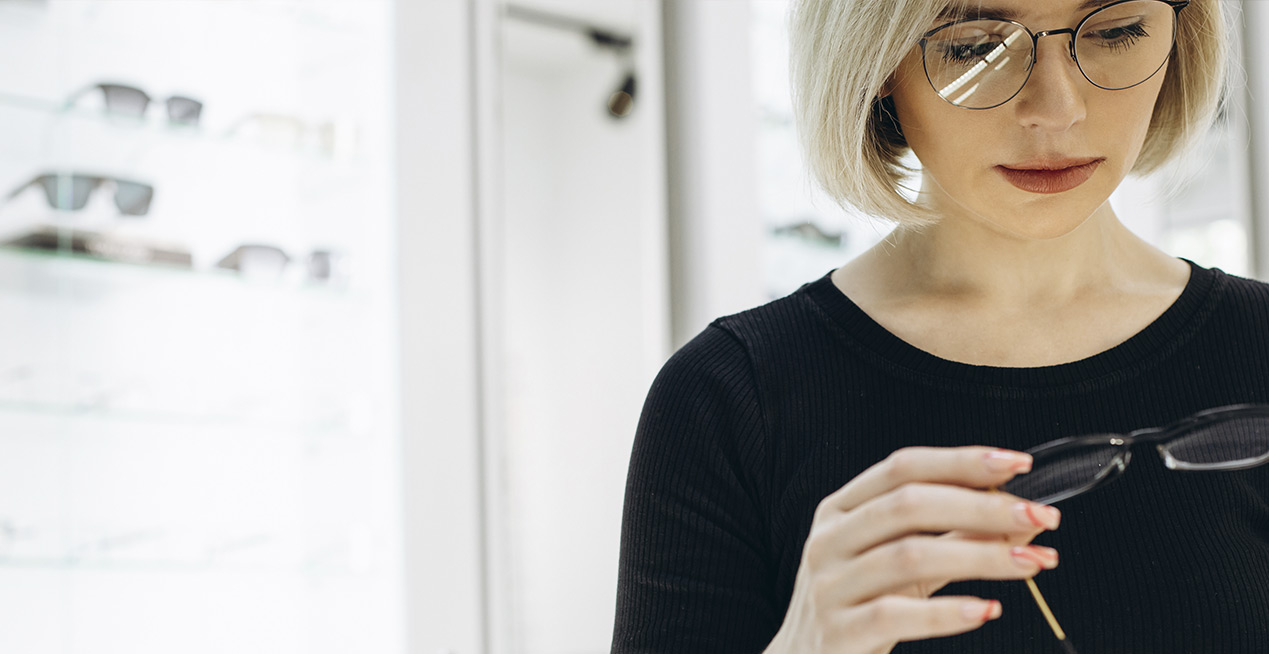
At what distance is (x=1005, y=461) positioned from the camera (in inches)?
23.1

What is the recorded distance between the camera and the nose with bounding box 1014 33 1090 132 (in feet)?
2.62

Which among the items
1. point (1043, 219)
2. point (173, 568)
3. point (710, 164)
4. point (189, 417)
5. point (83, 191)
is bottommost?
point (173, 568)

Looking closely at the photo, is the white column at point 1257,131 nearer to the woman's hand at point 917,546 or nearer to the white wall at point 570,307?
the white wall at point 570,307

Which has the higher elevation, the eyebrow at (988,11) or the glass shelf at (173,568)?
the eyebrow at (988,11)

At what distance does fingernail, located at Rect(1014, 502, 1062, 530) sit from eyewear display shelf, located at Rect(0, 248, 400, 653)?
128cm

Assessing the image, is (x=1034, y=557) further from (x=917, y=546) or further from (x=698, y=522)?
(x=698, y=522)

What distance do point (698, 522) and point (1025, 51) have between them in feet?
1.30

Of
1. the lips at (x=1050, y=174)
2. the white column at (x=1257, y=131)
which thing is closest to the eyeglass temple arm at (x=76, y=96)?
the lips at (x=1050, y=174)

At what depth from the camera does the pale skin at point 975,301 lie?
583mm

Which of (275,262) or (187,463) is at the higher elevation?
(275,262)

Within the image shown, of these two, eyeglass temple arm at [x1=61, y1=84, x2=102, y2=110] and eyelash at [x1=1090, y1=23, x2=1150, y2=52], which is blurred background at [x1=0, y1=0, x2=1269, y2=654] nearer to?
eyeglass temple arm at [x1=61, y1=84, x2=102, y2=110]

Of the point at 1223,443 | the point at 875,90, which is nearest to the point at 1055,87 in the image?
the point at 875,90

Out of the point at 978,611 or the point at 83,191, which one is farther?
the point at 83,191

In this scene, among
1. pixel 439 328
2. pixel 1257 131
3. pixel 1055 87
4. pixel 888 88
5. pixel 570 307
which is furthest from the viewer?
pixel 1257 131
